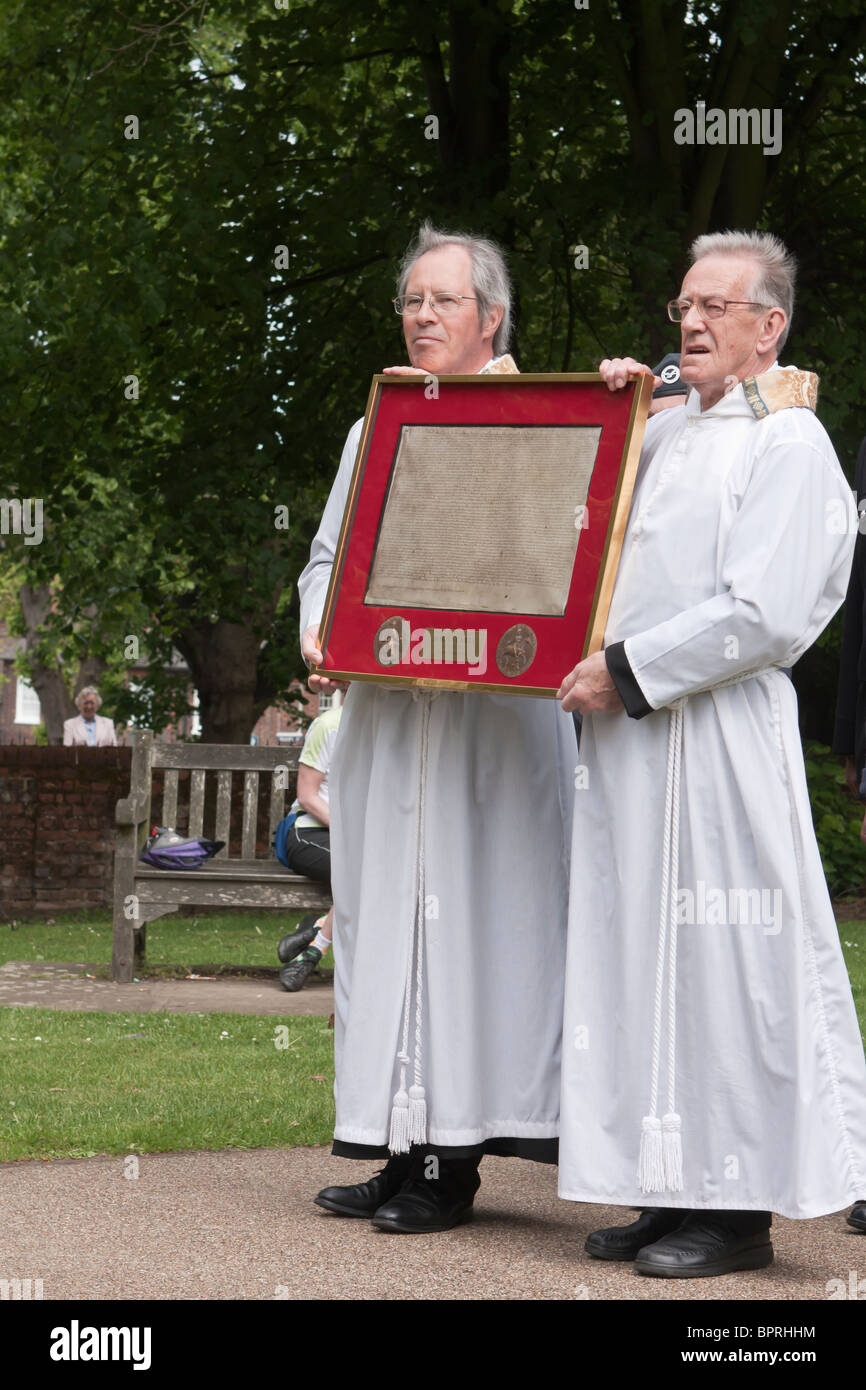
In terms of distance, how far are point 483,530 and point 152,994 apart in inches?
219

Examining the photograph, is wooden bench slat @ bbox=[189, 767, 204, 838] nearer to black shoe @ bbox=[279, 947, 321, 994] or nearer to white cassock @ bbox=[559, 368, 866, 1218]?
black shoe @ bbox=[279, 947, 321, 994]

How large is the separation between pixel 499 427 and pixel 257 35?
1105 cm

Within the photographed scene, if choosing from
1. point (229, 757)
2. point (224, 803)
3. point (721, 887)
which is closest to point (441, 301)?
point (721, 887)

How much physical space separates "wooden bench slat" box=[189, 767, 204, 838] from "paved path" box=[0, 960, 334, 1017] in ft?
3.05

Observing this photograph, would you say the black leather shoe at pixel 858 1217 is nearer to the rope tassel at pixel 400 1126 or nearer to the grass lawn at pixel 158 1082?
the rope tassel at pixel 400 1126

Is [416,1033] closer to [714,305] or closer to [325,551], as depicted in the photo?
[325,551]

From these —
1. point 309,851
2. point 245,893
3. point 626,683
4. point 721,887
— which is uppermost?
point 626,683

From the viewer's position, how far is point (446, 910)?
14.1 ft

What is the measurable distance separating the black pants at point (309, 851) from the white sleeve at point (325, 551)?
4739 millimetres

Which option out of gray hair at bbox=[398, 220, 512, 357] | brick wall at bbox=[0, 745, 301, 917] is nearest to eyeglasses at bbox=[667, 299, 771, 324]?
gray hair at bbox=[398, 220, 512, 357]

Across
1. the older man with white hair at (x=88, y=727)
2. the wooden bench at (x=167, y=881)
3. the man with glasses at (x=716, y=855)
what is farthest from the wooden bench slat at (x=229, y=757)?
the older man with white hair at (x=88, y=727)

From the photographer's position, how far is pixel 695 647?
3.87m

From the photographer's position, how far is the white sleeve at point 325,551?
4637 mm

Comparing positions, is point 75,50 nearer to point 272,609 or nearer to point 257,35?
point 257,35
